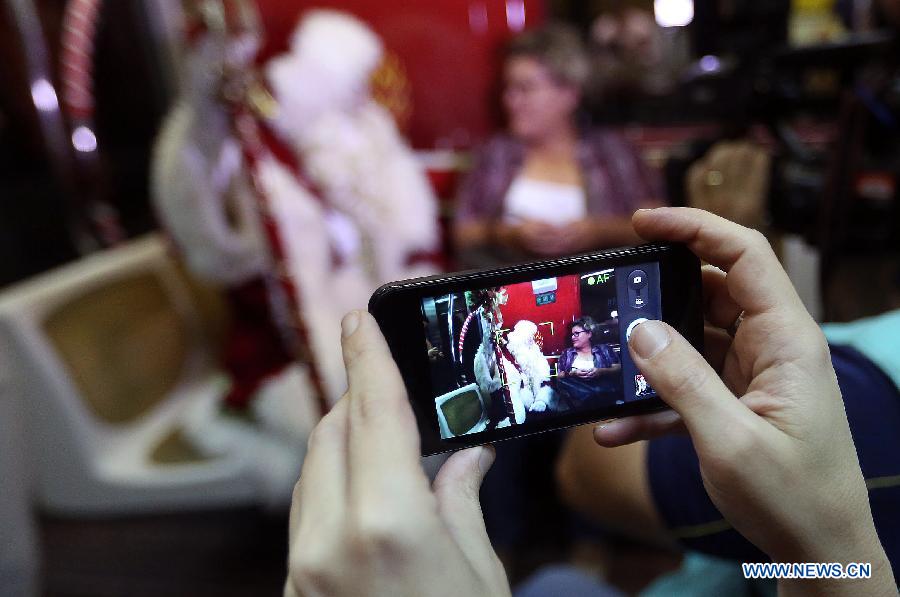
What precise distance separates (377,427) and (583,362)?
0.69 feet

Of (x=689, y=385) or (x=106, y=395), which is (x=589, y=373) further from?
(x=106, y=395)

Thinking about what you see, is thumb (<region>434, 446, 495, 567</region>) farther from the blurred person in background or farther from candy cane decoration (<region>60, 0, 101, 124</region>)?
candy cane decoration (<region>60, 0, 101, 124</region>)

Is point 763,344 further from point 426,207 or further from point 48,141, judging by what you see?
point 48,141

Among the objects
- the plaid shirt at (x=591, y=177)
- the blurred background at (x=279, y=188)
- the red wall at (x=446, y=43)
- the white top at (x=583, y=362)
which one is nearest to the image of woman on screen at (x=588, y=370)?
the white top at (x=583, y=362)

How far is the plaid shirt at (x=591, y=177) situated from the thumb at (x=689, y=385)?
1.17 metres

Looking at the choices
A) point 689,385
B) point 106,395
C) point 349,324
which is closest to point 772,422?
point 689,385

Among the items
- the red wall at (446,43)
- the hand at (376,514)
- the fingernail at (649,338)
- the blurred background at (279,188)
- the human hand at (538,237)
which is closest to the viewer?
the hand at (376,514)

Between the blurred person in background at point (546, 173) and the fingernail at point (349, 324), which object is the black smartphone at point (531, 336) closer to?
the fingernail at point (349, 324)

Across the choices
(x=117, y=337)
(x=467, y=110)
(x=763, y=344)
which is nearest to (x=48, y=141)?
(x=117, y=337)

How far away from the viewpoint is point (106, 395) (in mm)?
1487

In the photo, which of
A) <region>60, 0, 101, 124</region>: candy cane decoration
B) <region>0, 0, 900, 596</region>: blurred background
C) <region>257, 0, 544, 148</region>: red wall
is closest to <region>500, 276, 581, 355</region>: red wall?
<region>0, 0, 900, 596</region>: blurred background

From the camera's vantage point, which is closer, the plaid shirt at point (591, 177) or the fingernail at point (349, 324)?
the fingernail at point (349, 324)

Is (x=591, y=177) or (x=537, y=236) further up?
(x=591, y=177)

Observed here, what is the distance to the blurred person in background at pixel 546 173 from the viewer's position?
62.3 inches
